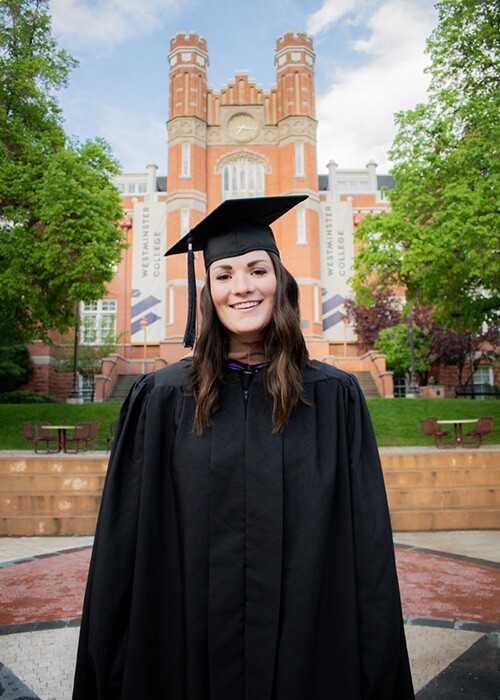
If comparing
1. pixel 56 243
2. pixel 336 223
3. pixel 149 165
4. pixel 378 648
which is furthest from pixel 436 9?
pixel 149 165

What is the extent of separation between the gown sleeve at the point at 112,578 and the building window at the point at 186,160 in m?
31.3

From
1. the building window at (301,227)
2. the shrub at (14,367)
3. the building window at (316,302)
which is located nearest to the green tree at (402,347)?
the building window at (316,302)

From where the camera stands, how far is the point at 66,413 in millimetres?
18156

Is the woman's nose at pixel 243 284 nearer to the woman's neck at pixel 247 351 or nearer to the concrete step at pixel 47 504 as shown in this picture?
the woman's neck at pixel 247 351

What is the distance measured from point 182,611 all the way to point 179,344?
88.9ft

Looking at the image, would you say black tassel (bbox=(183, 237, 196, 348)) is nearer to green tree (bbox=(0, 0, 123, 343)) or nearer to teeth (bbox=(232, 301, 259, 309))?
teeth (bbox=(232, 301, 259, 309))

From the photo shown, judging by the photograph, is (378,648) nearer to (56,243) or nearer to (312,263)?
(56,243)

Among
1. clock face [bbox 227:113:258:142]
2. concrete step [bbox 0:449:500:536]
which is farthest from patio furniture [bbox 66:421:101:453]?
clock face [bbox 227:113:258:142]

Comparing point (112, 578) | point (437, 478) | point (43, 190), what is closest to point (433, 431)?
point (437, 478)

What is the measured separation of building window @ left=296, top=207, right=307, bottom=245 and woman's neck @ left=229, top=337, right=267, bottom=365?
29917 millimetres

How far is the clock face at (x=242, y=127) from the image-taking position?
33156 millimetres

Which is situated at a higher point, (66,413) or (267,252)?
(267,252)

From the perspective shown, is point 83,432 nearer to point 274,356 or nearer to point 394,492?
point 394,492

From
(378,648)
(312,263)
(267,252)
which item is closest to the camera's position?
(378,648)
